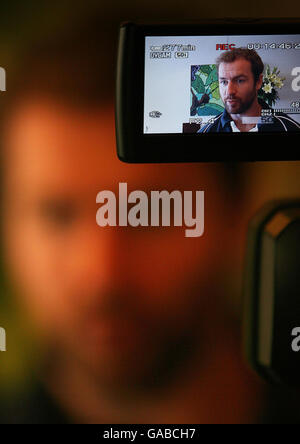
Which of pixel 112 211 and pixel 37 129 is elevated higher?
pixel 37 129

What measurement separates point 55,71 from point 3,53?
0.34 feet

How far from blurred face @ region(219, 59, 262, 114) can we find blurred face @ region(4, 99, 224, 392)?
0.52 ft

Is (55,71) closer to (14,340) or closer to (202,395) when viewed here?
(14,340)

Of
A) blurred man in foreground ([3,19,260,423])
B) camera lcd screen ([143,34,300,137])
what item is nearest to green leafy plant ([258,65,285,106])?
camera lcd screen ([143,34,300,137])

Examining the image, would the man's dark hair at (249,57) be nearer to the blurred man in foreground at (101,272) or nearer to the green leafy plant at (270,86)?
the green leafy plant at (270,86)

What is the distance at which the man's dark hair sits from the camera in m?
0.80

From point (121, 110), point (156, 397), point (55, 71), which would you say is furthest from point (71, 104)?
point (156, 397)

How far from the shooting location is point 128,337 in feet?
3.18

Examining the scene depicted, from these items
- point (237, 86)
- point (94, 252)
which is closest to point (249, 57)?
point (237, 86)

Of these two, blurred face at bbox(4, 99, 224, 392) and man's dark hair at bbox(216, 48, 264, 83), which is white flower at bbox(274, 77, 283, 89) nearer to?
man's dark hair at bbox(216, 48, 264, 83)

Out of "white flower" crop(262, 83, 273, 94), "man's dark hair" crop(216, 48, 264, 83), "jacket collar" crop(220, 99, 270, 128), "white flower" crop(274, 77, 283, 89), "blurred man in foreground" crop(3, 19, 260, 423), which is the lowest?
"blurred man in foreground" crop(3, 19, 260, 423)

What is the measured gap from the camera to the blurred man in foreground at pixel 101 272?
0.95 m

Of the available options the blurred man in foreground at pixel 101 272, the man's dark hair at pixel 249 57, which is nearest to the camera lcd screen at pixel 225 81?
the man's dark hair at pixel 249 57

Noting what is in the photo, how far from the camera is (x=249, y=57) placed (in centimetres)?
81
